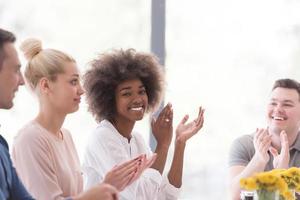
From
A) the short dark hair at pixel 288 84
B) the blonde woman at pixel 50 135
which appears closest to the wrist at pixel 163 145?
the blonde woman at pixel 50 135

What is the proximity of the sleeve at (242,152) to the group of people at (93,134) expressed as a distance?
21.8 inches

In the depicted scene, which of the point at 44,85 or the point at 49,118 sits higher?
the point at 44,85

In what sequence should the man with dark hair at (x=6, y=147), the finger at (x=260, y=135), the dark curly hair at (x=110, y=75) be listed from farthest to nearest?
the finger at (x=260, y=135)
the dark curly hair at (x=110, y=75)
the man with dark hair at (x=6, y=147)

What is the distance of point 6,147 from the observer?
6.00 ft

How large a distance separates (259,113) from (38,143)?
1741 millimetres

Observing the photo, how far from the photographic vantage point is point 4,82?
179 cm

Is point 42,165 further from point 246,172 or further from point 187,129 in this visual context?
point 246,172

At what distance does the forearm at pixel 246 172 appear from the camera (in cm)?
274

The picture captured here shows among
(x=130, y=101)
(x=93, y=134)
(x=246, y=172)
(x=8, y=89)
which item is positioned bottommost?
(x=246, y=172)

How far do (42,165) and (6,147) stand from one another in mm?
258

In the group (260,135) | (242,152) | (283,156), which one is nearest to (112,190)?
(260,135)

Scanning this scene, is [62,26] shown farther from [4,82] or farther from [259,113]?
[4,82]

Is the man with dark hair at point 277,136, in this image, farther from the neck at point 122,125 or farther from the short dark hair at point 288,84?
the neck at point 122,125

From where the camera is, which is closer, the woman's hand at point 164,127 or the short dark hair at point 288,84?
the woman's hand at point 164,127
